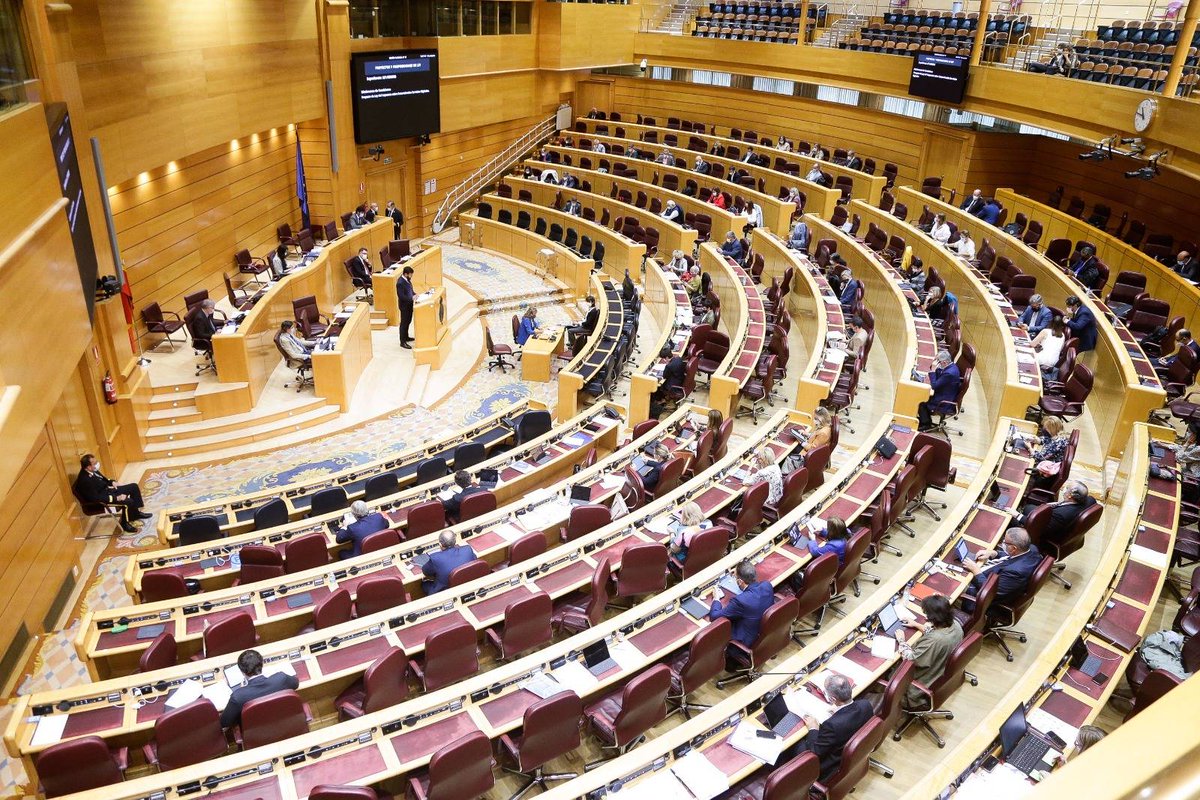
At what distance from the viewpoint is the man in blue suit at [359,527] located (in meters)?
7.63

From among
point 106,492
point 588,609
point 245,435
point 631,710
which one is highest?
point 631,710

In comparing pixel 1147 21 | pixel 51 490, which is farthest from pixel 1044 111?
pixel 51 490

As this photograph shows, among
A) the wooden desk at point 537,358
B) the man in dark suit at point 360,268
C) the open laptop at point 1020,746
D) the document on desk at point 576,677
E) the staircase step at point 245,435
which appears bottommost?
the staircase step at point 245,435

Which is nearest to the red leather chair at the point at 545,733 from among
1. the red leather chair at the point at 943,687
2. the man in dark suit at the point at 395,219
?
the red leather chair at the point at 943,687

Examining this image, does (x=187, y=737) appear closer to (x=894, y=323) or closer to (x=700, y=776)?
(x=700, y=776)

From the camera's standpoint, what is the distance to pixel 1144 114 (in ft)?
39.6

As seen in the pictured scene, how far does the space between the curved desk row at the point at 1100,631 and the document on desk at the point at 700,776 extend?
105 centimetres

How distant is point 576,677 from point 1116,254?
483 inches

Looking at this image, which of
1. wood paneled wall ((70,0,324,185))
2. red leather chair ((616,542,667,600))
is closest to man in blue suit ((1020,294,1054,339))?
red leather chair ((616,542,667,600))

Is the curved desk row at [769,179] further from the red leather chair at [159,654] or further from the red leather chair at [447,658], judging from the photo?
the red leather chair at [159,654]

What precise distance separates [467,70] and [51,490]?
15341 millimetres

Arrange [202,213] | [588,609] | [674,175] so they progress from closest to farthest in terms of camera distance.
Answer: [588,609] < [202,213] < [674,175]

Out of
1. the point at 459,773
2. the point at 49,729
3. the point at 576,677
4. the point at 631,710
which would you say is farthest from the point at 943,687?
the point at 49,729

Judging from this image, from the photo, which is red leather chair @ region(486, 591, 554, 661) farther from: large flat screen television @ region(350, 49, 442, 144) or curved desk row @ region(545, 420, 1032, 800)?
large flat screen television @ region(350, 49, 442, 144)
